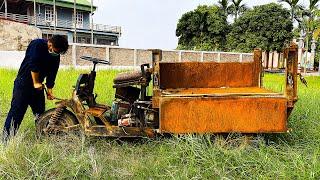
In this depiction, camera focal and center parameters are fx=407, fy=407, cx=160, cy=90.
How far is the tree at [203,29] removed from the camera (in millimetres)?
37312

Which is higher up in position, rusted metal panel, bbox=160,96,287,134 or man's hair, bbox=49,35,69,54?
man's hair, bbox=49,35,69,54

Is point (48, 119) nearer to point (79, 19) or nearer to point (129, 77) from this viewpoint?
point (129, 77)

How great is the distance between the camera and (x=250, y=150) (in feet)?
13.6

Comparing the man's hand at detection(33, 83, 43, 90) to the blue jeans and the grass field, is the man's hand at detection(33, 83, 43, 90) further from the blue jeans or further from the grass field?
the grass field

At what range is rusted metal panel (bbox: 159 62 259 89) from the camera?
19.3 feet

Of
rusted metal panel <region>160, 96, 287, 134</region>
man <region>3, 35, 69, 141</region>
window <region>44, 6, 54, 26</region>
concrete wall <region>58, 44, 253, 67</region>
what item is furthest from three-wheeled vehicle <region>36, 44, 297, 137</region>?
window <region>44, 6, 54, 26</region>

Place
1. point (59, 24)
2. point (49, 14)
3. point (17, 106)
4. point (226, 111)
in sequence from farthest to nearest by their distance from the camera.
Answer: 1. point (49, 14)
2. point (59, 24)
3. point (17, 106)
4. point (226, 111)

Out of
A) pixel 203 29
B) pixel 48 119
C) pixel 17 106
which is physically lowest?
pixel 48 119

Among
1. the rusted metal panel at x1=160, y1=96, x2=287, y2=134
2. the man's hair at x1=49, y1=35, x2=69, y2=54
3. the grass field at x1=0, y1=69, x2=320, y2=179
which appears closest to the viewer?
the grass field at x1=0, y1=69, x2=320, y2=179

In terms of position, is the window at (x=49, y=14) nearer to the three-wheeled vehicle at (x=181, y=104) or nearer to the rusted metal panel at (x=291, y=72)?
the three-wheeled vehicle at (x=181, y=104)

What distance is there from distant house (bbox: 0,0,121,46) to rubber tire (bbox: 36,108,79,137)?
101ft

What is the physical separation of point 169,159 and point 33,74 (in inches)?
74.2

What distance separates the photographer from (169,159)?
3.97m

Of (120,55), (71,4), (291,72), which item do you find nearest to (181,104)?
(291,72)
